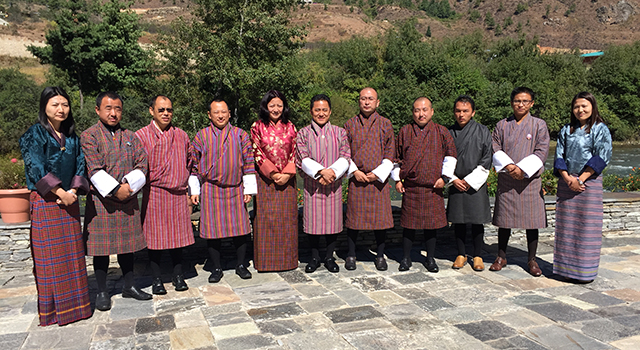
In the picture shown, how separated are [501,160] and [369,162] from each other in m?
1.16

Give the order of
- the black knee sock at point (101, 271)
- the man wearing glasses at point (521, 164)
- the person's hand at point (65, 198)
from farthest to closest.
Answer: the man wearing glasses at point (521, 164)
the black knee sock at point (101, 271)
the person's hand at point (65, 198)

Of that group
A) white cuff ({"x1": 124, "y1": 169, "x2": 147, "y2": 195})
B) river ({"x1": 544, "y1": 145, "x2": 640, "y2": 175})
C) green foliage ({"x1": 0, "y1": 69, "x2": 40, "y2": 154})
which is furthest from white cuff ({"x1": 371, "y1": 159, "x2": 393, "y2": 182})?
green foliage ({"x1": 0, "y1": 69, "x2": 40, "y2": 154})

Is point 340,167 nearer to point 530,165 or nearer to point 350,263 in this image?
point 350,263

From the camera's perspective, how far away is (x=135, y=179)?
3408 millimetres

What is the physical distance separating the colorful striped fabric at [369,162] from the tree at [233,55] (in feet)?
41.2

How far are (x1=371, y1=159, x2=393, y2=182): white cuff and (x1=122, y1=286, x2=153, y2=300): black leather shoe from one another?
218 centimetres

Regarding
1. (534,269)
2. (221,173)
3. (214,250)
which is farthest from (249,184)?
(534,269)

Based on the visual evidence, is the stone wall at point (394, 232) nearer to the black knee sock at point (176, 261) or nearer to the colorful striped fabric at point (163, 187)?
the black knee sock at point (176, 261)

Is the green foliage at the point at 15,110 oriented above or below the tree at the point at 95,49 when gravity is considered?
below

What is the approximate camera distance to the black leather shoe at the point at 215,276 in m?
4.00

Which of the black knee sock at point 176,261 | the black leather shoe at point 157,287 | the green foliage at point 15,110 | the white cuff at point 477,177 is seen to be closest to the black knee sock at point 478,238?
the white cuff at point 477,177

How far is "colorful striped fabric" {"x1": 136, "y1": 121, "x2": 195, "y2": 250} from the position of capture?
3641 millimetres

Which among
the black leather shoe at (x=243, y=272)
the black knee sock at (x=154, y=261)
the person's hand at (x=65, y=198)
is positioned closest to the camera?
the person's hand at (x=65, y=198)

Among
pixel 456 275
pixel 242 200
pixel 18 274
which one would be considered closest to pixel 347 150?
pixel 242 200
